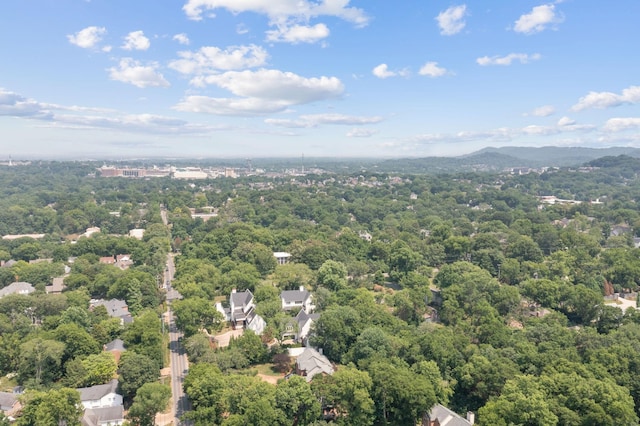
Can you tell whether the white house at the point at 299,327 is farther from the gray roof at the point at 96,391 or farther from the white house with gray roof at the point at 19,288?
the white house with gray roof at the point at 19,288

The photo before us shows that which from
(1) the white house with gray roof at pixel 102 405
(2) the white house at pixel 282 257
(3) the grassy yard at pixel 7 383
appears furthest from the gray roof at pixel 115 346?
(2) the white house at pixel 282 257

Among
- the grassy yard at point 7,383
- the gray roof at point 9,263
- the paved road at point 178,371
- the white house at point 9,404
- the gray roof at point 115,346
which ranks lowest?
→ the paved road at point 178,371

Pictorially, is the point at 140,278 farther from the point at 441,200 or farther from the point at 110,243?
the point at 441,200

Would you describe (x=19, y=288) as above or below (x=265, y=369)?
above

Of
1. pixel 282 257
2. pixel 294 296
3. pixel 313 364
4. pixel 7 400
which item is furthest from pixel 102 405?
pixel 282 257

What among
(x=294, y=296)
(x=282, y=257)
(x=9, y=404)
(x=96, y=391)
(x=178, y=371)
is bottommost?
(x=178, y=371)

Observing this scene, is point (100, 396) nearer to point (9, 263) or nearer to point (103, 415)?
point (103, 415)
